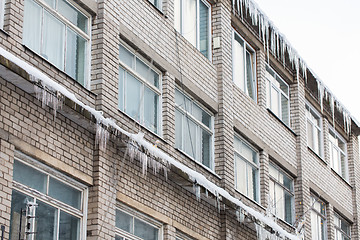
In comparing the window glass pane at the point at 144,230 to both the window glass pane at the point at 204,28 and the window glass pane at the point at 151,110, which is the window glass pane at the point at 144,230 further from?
the window glass pane at the point at 204,28

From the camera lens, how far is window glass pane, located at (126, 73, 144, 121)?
16344 millimetres

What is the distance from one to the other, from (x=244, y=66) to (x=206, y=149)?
4.03 m

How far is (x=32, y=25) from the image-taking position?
13.8 meters

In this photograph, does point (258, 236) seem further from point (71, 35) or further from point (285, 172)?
point (71, 35)

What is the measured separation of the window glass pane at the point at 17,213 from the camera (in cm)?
1220

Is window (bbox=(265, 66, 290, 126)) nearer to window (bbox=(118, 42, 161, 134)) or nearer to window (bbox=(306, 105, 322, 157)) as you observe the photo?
window (bbox=(306, 105, 322, 157))

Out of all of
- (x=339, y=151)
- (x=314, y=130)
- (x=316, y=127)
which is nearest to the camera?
(x=314, y=130)

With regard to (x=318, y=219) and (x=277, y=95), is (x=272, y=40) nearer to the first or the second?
(x=277, y=95)

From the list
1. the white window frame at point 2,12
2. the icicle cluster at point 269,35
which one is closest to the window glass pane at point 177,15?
the icicle cluster at point 269,35

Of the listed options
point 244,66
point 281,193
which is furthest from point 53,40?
point 281,193

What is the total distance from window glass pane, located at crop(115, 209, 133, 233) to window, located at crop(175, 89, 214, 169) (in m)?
3.03

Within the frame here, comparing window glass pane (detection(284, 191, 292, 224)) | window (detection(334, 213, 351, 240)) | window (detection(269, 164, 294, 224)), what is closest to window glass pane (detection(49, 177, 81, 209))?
window (detection(269, 164, 294, 224))

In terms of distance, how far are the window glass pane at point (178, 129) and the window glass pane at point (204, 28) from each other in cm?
263

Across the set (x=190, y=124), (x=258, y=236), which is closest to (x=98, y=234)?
(x=190, y=124)
